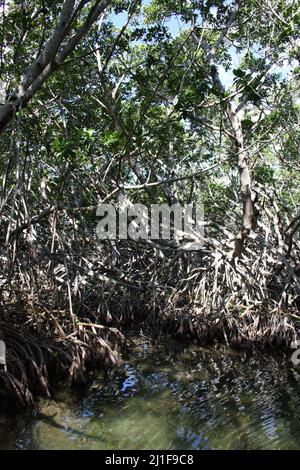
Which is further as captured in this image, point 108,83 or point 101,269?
point 108,83

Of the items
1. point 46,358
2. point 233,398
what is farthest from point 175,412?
point 46,358

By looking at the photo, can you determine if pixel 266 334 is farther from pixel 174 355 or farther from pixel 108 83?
pixel 108 83

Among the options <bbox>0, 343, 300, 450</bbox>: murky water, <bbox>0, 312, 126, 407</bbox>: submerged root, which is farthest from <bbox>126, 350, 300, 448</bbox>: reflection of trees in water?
<bbox>0, 312, 126, 407</bbox>: submerged root

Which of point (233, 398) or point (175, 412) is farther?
point (233, 398)

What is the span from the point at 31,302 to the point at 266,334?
2.72 metres

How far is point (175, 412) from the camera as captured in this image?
3467 mm

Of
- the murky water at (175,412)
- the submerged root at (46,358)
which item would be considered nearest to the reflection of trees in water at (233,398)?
the murky water at (175,412)

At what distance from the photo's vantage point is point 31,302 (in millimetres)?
4188

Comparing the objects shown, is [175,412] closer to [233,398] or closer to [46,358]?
[233,398]

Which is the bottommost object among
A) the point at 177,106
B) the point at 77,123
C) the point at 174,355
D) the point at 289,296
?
the point at 174,355

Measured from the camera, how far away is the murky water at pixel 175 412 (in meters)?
2.96

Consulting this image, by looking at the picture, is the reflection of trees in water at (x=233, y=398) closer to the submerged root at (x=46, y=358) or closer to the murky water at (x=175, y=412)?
the murky water at (x=175, y=412)

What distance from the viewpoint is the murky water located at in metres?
2.96
